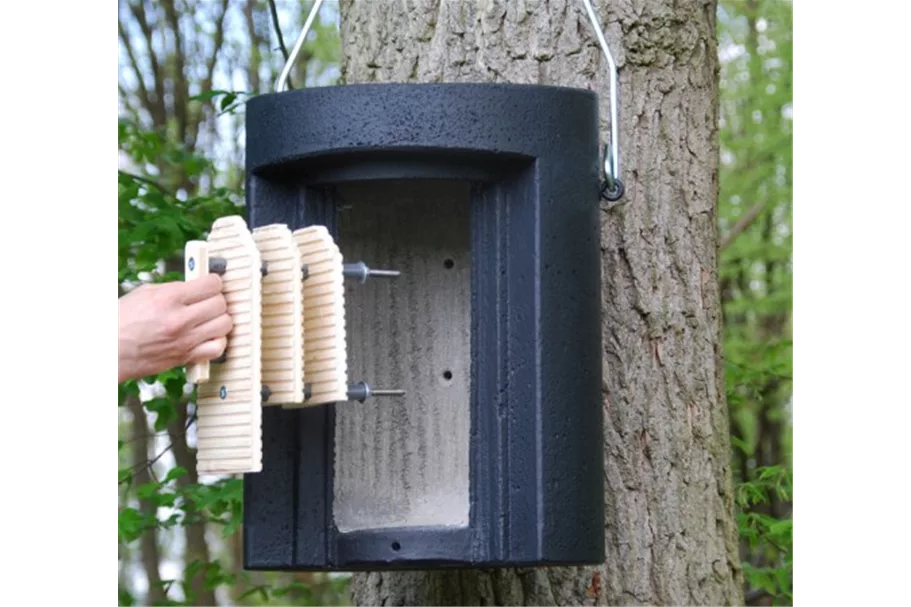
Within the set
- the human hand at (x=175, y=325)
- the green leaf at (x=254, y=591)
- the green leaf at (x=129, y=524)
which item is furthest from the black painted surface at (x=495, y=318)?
the green leaf at (x=254, y=591)

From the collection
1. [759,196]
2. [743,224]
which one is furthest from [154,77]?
[759,196]

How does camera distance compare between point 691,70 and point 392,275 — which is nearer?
point 392,275

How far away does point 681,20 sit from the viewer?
264cm

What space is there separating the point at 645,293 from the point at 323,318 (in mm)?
733

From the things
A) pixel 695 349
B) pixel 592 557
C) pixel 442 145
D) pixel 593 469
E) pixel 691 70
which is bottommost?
pixel 592 557

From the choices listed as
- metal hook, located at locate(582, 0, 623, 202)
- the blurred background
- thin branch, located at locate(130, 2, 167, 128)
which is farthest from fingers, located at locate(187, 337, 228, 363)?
thin branch, located at locate(130, 2, 167, 128)

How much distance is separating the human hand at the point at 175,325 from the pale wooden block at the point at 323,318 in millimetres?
130

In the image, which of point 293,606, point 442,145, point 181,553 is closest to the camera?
point 442,145

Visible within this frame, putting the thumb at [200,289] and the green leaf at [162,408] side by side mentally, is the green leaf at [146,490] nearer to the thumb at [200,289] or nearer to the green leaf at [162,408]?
the green leaf at [162,408]

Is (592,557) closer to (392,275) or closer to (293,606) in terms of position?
(392,275)

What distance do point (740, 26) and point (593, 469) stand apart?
17.8 ft

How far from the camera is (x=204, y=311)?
6.51ft

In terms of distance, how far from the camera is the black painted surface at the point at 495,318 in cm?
209

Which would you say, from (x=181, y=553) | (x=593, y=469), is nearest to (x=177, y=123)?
(x=181, y=553)
